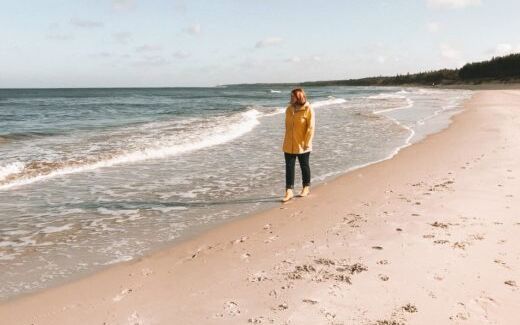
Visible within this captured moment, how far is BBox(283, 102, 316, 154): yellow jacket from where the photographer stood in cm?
757

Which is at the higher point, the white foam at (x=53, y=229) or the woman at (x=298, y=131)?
the woman at (x=298, y=131)

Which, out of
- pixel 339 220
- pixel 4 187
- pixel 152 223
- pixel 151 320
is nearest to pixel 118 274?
pixel 151 320

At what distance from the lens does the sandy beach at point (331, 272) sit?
350 centimetres

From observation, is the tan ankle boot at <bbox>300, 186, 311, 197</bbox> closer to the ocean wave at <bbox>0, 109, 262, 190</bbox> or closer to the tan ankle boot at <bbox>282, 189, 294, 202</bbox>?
the tan ankle boot at <bbox>282, 189, 294, 202</bbox>

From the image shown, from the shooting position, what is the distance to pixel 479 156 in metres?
9.97

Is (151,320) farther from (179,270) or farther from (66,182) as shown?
(66,182)

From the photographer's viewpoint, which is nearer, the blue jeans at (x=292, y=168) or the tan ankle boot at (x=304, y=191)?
the blue jeans at (x=292, y=168)

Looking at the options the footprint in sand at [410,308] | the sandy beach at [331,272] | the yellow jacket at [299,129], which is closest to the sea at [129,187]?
the sandy beach at [331,272]

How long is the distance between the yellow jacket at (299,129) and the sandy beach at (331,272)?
113 cm

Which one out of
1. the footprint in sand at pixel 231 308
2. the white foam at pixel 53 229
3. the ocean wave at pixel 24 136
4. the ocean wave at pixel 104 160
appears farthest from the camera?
the ocean wave at pixel 24 136

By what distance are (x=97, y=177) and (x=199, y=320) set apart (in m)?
6.83

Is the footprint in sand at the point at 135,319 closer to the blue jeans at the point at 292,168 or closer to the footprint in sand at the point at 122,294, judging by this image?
the footprint in sand at the point at 122,294

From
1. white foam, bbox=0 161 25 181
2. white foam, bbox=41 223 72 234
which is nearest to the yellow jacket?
white foam, bbox=41 223 72 234

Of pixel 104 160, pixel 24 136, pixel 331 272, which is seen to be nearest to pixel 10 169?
pixel 104 160
